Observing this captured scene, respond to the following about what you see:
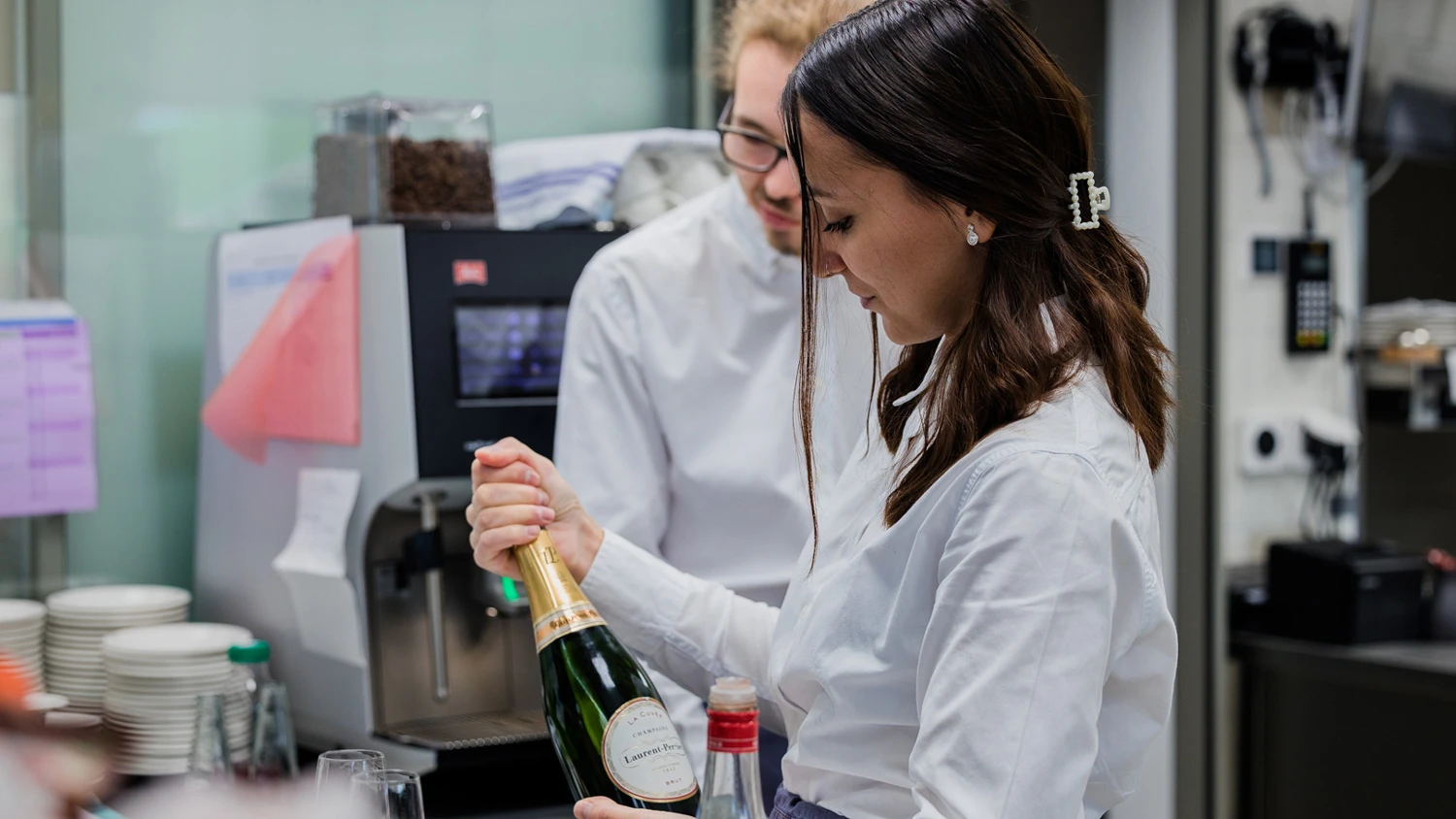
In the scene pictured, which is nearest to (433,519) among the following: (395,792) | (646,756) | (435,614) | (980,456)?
(435,614)

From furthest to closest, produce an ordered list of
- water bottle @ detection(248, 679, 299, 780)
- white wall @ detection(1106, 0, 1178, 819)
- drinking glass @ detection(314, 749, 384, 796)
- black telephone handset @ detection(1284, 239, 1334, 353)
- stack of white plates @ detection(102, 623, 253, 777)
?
black telephone handset @ detection(1284, 239, 1334, 353)
white wall @ detection(1106, 0, 1178, 819)
stack of white plates @ detection(102, 623, 253, 777)
water bottle @ detection(248, 679, 299, 780)
drinking glass @ detection(314, 749, 384, 796)

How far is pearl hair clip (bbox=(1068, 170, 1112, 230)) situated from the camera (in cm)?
98

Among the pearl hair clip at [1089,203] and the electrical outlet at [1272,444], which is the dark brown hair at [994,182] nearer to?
the pearl hair clip at [1089,203]

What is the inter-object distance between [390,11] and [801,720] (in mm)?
1750

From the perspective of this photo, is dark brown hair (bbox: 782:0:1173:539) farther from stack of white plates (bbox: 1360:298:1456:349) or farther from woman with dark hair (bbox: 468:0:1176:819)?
stack of white plates (bbox: 1360:298:1456:349)

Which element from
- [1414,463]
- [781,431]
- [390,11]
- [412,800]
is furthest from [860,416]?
[1414,463]

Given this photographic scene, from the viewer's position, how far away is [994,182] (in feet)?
3.12

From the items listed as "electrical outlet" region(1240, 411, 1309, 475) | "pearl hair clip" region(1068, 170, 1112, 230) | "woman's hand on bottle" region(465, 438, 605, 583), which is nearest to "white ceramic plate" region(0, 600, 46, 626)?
"woman's hand on bottle" region(465, 438, 605, 583)

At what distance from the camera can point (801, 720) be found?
43.8 inches

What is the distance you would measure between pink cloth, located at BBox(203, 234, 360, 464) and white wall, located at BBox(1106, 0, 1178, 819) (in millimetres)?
1612

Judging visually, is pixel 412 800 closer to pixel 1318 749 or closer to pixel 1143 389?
pixel 1143 389

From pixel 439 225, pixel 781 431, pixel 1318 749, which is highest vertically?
pixel 439 225

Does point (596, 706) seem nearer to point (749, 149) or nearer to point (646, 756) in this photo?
point (646, 756)

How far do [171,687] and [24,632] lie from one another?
0.25 metres
